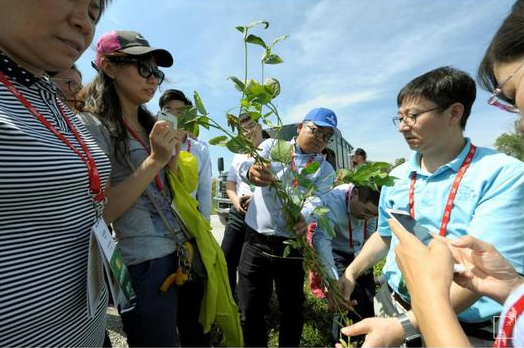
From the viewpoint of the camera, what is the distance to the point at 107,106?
151 cm

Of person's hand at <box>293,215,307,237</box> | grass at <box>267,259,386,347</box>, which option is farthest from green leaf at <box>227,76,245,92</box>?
grass at <box>267,259,386,347</box>

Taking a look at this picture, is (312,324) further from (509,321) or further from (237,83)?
(237,83)

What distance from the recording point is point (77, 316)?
102cm

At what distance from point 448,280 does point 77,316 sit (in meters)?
1.25

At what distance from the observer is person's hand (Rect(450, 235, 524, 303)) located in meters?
1.15

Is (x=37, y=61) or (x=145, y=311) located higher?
(x=37, y=61)

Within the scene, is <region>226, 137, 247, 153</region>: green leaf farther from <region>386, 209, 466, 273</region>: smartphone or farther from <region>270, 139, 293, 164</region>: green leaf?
<region>386, 209, 466, 273</region>: smartphone

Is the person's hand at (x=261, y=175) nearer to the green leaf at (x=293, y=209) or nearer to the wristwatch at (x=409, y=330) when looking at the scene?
the green leaf at (x=293, y=209)

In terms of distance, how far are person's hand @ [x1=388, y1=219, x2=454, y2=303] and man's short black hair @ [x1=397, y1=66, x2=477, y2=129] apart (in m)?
0.96

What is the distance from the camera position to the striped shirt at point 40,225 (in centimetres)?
80

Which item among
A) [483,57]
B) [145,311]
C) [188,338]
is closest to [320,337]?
[188,338]

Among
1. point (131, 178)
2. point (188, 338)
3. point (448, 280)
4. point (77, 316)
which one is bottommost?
point (188, 338)

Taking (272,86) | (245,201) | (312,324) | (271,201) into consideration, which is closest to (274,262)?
(271,201)

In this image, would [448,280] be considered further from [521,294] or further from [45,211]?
[45,211]
